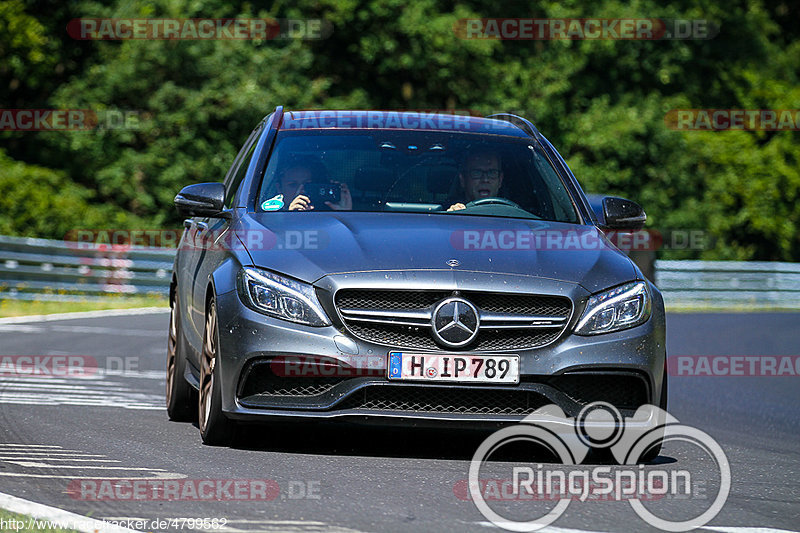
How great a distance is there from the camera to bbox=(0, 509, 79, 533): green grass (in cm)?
494

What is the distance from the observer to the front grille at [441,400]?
6.94 meters

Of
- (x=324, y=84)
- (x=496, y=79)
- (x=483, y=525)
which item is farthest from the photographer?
(x=496, y=79)

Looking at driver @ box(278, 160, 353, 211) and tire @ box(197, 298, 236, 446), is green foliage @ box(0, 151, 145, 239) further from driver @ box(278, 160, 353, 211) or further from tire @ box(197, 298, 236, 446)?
tire @ box(197, 298, 236, 446)

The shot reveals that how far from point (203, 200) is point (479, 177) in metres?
1.47

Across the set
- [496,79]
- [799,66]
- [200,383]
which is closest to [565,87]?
[496,79]

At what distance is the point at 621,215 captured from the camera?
8273 millimetres

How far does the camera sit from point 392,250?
23.5ft

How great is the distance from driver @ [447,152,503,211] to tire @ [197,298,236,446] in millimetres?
1498

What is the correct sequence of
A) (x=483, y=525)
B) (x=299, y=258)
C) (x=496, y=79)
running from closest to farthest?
(x=483, y=525) < (x=299, y=258) < (x=496, y=79)

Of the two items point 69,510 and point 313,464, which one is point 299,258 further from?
point 69,510

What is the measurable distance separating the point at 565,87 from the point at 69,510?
35106mm

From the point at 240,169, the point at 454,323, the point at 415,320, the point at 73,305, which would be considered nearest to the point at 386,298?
the point at 415,320

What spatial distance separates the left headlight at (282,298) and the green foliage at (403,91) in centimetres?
2451

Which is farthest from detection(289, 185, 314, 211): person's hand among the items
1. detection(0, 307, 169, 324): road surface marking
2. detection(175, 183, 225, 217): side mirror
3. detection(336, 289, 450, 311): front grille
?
detection(0, 307, 169, 324): road surface marking
